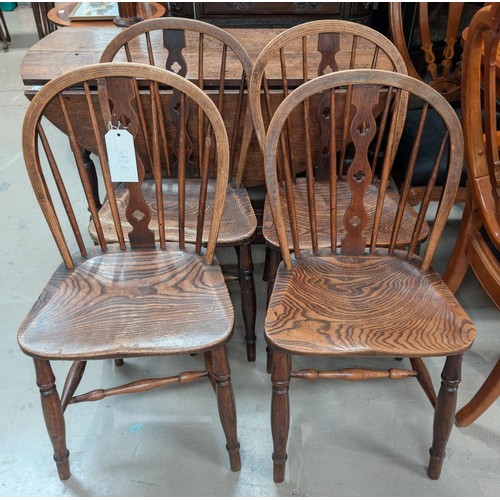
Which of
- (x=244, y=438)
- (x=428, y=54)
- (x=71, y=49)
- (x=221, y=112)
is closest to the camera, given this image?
(x=244, y=438)

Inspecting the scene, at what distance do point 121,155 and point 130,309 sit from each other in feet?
1.11

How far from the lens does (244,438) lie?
1.33 meters

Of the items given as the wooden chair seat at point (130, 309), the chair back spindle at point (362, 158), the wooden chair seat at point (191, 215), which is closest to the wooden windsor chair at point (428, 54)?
the chair back spindle at point (362, 158)

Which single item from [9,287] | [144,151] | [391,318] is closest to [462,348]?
[391,318]

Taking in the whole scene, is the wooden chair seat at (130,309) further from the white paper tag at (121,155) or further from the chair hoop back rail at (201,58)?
the chair hoop back rail at (201,58)

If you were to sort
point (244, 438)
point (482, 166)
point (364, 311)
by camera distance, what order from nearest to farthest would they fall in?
1. point (364, 311)
2. point (482, 166)
3. point (244, 438)

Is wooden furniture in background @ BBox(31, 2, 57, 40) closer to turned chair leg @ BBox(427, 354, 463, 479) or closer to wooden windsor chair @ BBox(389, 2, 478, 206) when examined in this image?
wooden windsor chair @ BBox(389, 2, 478, 206)

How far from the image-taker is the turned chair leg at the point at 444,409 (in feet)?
3.48

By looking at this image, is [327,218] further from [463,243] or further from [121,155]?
[121,155]

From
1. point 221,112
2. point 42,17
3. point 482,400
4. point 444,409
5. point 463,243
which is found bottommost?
point 482,400

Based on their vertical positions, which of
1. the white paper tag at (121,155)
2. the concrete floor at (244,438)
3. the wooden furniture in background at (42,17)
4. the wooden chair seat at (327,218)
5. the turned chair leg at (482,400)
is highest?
the white paper tag at (121,155)

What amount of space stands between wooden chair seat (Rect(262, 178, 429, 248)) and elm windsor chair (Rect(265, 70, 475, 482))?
5cm

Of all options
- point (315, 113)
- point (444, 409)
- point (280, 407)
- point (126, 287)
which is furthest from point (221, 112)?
point (444, 409)

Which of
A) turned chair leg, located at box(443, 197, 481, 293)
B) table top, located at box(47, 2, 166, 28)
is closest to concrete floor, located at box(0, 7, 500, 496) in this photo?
turned chair leg, located at box(443, 197, 481, 293)
